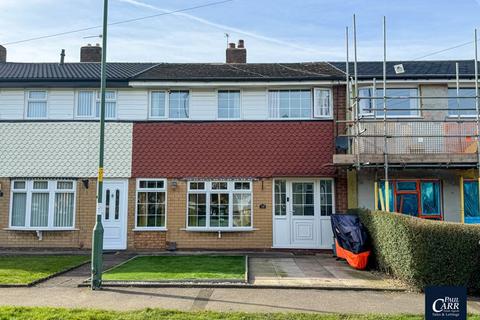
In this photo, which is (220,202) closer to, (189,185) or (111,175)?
(189,185)

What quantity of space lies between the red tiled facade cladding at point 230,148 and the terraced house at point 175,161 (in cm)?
3

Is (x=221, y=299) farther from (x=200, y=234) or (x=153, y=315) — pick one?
(x=200, y=234)

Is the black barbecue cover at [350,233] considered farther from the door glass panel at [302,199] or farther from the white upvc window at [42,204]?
the white upvc window at [42,204]

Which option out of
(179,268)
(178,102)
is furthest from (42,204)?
(179,268)

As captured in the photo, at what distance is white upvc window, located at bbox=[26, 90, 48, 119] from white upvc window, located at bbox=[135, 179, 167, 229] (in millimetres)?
4155

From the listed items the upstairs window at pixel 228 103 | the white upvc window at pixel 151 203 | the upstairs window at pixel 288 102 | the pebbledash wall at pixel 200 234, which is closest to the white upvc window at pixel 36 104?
the white upvc window at pixel 151 203

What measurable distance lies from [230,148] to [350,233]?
16.0ft

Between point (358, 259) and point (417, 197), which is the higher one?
point (417, 197)

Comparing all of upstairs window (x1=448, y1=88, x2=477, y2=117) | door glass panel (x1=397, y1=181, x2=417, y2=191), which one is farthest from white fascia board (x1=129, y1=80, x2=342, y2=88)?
door glass panel (x1=397, y1=181, x2=417, y2=191)

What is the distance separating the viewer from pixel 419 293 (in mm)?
7738

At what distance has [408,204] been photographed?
504 inches

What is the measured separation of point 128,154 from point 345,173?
7.13 meters

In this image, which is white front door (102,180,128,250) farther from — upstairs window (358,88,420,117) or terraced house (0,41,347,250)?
upstairs window (358,88,420,117)

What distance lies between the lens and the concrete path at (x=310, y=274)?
8.38 meters
